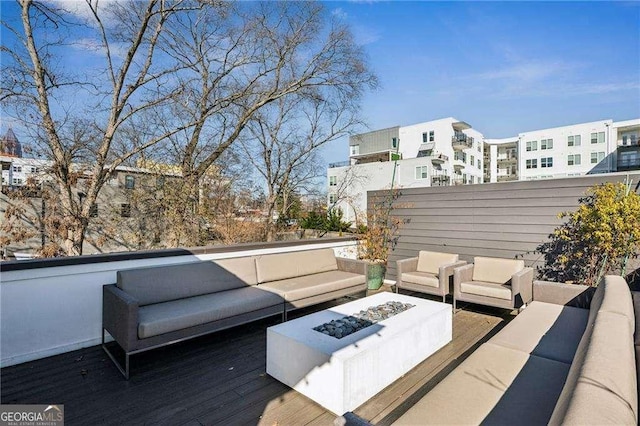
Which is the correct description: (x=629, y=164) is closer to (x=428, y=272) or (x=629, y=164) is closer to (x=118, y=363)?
(x=428, y=272)

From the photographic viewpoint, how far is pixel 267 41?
347 inches

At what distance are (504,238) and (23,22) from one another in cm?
889

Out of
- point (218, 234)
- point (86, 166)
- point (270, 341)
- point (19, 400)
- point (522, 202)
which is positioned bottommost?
point (19, 400)

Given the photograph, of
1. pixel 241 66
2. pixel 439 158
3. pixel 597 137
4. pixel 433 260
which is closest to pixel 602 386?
pixel 433 260

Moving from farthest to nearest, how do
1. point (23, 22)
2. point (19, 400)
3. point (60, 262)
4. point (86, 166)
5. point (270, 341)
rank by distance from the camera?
point (86, 166)
point (23, 22)
point (60, 262)
point (270, 341)
point (19, 400)

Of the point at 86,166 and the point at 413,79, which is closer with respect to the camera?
the point at 86,166

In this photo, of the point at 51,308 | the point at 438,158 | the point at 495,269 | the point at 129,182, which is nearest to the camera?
the point at 51,308

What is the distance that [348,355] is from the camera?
223cm

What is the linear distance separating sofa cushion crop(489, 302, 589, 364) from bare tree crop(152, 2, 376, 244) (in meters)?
6.55

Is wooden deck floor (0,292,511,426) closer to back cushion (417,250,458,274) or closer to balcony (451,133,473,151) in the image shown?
back cushion (417,250,458,274)

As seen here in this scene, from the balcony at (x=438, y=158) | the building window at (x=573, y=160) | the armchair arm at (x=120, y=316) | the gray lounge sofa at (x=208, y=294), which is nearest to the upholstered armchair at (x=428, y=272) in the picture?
the gray lounge sofa at (x=208, y=294)

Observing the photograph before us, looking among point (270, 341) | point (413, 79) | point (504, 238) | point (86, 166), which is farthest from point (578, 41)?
point (86, 166)

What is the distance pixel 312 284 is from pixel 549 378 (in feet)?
9.00

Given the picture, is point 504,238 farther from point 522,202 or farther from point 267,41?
point 267,41
